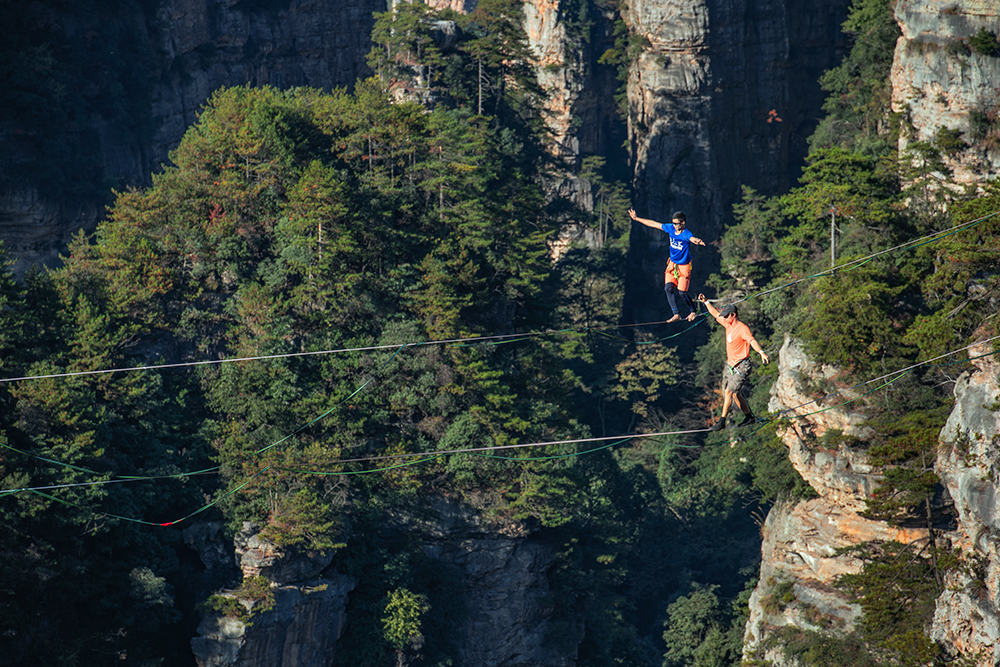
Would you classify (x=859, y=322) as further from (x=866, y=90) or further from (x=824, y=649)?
(x=866, y=90)

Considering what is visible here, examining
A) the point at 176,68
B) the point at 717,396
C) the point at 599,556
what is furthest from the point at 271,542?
the point at 176,68

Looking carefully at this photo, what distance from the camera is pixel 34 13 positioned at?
157 ft

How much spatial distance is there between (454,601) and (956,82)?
26588mm

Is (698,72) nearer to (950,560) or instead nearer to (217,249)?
(217,249)

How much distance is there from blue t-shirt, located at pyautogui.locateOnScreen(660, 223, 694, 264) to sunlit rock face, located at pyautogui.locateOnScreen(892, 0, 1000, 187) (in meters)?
21.2

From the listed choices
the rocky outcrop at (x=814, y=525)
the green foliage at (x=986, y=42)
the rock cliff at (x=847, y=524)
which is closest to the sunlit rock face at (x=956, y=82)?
the green foliage at (x=986, y=42)

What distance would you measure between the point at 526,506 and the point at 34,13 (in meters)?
30.9

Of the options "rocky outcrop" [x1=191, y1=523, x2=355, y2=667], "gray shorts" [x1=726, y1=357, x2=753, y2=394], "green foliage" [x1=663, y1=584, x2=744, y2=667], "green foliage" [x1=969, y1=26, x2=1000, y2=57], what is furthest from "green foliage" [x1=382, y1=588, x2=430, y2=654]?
"green foliage" [x1=969, y1=26, x2=1000, y2=57]

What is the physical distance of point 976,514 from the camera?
2727 centimetres

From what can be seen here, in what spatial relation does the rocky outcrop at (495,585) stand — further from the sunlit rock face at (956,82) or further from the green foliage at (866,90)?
the sunlit rock face at (956,82)

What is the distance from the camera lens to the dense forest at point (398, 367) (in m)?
32.0

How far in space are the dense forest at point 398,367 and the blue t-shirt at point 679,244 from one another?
9.33 meters

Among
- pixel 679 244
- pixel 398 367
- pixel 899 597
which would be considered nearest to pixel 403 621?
pixel 398 367

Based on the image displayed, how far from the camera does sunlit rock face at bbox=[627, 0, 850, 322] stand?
60094 millimetres
